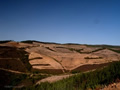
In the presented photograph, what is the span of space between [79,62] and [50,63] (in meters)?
5.62

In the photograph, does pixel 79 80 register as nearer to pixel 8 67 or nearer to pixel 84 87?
pixel 84 87

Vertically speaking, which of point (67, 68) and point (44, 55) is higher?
point (44, 55)

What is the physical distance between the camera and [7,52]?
2491 centimetres

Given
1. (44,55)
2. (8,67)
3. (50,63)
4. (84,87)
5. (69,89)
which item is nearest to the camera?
(69,89)

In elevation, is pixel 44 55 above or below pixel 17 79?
above

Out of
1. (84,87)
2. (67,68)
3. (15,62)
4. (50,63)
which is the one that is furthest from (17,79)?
(84,87)

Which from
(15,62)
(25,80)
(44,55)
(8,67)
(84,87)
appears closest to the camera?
(84,87)

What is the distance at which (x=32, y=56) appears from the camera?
2531cm

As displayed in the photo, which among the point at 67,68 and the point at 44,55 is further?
the point at 44,55

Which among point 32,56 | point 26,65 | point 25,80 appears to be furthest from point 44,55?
point 25,80

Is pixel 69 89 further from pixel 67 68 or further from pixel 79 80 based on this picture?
pixel 67 68

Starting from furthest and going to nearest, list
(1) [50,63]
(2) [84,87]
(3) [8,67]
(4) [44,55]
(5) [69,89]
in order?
(4) [44,55]
(1) [50,63]
(3) [8,67]
(2) [84,87]
(5) [69,89]

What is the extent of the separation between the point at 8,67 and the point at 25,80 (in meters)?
4.94

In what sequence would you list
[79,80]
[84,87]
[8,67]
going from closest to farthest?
[84,87]
[79,80]
[8,67]
